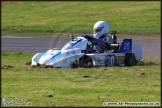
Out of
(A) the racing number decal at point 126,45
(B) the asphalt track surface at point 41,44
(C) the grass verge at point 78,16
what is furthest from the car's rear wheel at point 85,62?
(C) the grass verge at point 78,16

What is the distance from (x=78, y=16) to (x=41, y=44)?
36.0ft

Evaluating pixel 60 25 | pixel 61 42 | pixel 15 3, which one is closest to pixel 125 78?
pixel 61 42

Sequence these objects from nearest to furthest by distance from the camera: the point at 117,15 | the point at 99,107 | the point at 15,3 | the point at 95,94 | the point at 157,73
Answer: the point at 99,107, the point at 95,94, the point at 157,73, the point at 117,15, the point at 15,3

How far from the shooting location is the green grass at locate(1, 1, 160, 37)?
100ft

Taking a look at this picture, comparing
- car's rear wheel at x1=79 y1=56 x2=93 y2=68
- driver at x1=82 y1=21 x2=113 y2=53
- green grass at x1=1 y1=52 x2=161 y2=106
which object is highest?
driver at x1=82 y1=21 x2=113 y2=53

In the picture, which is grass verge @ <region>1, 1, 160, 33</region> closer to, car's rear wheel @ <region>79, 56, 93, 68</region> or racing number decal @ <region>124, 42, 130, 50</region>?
racing number decal @ <region>124, 42, 130, 50</region>

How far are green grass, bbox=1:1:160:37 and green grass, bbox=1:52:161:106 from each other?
14046mm

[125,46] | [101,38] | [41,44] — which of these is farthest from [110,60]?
[41,44]

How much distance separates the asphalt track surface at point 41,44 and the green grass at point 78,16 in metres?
3.53

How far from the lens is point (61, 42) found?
2483 cm

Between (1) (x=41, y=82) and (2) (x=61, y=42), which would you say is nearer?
(1) (x=41, y=82)

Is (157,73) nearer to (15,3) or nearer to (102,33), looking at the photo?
(102,33)

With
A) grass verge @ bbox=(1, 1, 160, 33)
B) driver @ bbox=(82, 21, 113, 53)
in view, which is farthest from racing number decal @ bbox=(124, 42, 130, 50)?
grass verge @ bbox=(1, 1, 160, 33)

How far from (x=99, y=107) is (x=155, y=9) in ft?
86.2
